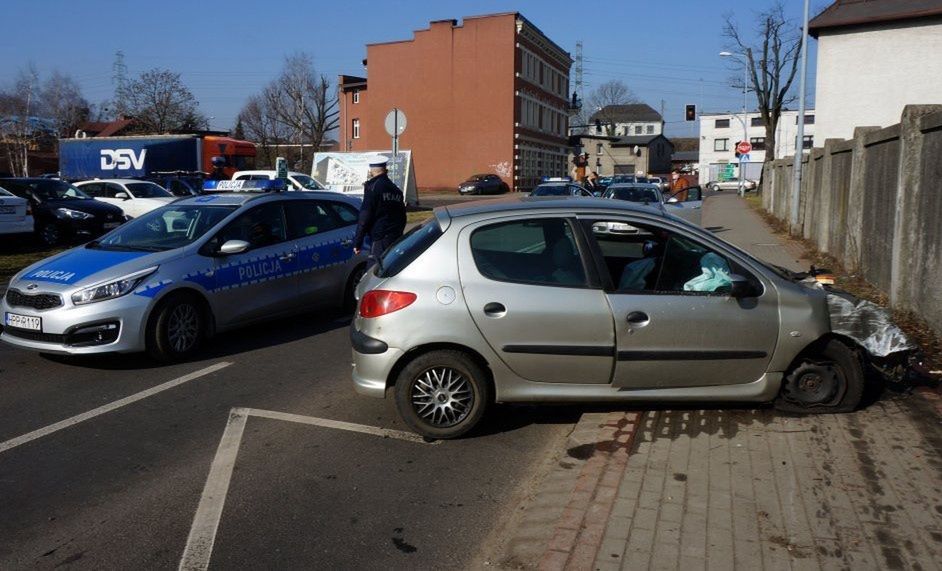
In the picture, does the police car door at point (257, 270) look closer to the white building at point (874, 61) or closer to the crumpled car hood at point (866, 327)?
the crumpled car hood at point (866, 327)

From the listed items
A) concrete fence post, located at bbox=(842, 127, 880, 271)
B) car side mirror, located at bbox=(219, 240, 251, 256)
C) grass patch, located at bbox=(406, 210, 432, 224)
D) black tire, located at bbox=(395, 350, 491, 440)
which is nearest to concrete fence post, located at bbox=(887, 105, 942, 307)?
concrete fence post, located at bbox=(842, 127, 880, 271)

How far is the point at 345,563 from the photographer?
3.82 meters

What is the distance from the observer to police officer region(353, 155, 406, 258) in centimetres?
920

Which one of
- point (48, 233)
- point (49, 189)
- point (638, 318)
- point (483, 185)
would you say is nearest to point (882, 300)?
point (638, 318)

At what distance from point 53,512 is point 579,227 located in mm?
3552

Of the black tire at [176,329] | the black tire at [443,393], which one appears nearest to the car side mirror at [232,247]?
the black tire at [176,329]

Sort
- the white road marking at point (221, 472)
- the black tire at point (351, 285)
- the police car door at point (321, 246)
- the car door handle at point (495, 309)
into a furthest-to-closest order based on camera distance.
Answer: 1. the black tire at point (351, 285)
2. the police car door at point (321, 246)
3. the car door handle at point (495, 309)
4. the white road marking at point (221, 472)

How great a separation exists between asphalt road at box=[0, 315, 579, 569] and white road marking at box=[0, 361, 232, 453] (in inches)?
2.2

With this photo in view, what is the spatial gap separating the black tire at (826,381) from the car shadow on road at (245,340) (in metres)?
5.18

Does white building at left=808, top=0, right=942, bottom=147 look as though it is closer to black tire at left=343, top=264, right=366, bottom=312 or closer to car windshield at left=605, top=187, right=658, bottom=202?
car windshield at left=605, top=187, right=658, bottom=202

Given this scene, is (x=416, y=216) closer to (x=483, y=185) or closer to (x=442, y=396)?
(x=442, y=396)

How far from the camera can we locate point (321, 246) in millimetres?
9352

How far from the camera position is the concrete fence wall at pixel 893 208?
25.4ft

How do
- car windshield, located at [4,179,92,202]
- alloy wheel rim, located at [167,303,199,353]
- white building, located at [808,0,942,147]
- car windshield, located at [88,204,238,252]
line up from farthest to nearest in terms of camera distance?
1. white building, located at [808,0,942,147]
2. car windshield, located at [4,179,92,202]
3. car windshield, located at [88,204,238,252]
4. alloy wheel rim, located at [167,303,199,353]
